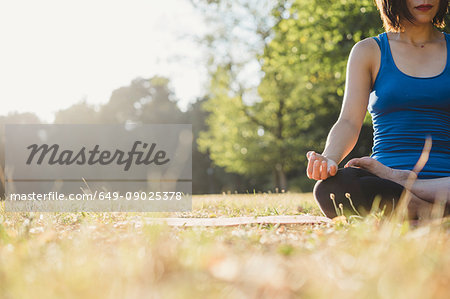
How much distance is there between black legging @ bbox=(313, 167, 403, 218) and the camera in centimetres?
230

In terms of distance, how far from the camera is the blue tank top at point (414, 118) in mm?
2588

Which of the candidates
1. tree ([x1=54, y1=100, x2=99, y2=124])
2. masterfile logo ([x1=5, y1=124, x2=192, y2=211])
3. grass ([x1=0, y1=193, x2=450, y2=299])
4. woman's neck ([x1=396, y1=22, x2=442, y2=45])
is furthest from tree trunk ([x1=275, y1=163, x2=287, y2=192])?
tree ([x1=54, y1=100, x2=99, y2=124])

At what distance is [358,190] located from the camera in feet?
7.61

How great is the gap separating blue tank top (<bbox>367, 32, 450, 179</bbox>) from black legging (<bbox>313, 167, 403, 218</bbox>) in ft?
1.06

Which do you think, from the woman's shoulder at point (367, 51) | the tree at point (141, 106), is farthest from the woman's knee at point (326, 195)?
the tree at point (141, 106)

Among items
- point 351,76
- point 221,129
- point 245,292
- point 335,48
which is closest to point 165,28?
point 221,129

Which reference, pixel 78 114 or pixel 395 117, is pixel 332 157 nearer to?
pixel 395 117

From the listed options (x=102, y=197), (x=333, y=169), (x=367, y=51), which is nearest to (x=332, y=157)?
(x=333, y=169)

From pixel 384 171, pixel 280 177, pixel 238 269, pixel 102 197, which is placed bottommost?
pixel 280 177

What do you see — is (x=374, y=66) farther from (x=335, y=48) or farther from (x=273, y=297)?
(x=335, y=48)

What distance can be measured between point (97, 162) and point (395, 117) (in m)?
10.00

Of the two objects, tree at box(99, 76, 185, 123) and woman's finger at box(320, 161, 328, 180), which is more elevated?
tree at box(99, 76, 185, 123)

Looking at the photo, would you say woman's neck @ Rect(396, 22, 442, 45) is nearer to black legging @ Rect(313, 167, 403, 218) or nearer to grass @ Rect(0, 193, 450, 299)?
black legging @ Rect(313, 167, 403, 218)

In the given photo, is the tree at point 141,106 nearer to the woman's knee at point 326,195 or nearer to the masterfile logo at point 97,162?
the masterfile logo at point 97,162
